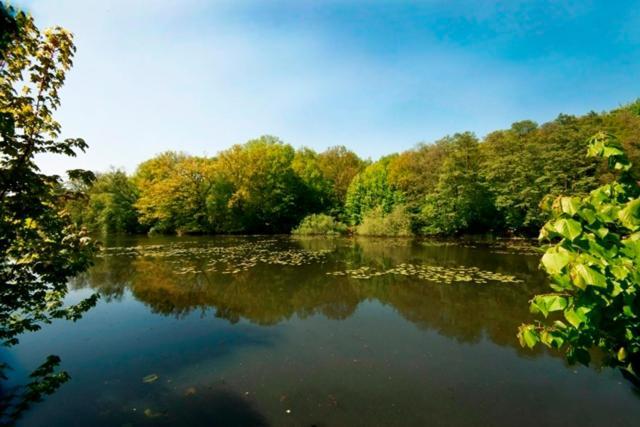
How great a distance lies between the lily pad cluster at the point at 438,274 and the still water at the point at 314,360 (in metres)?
0.35

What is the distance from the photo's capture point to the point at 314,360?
224 inches

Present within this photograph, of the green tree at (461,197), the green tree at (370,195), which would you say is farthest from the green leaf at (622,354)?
the green tree at (370,195)

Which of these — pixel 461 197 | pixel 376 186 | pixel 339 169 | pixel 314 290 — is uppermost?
pixel 339 169

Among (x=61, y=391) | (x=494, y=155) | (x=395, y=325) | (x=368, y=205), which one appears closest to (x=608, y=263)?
(x=395, y=325)

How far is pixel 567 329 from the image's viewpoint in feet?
6.97

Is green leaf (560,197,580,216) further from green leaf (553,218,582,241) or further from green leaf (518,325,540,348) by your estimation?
green leaf (518,325,540,348)

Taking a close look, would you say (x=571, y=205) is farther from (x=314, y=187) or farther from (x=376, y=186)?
(x=314, y=187)

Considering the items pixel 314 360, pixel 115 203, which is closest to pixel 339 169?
pixel 115 203

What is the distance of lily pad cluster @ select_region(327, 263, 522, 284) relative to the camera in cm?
1164

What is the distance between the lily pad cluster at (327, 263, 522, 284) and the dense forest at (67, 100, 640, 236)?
1519 centimetres

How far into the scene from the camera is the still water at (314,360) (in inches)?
166

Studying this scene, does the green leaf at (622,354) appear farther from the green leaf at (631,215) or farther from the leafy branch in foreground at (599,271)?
the green leaf at (631,215)

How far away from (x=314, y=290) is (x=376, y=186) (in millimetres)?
29127

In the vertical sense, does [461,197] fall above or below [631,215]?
above
